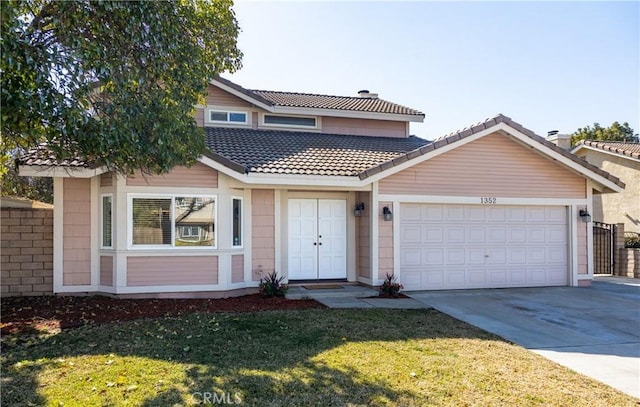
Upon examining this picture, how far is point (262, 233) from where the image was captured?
445 inches

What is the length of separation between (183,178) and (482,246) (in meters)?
8.12

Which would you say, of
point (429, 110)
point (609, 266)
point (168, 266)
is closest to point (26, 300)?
point (168, 266)

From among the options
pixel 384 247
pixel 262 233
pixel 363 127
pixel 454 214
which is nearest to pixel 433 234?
pixel 454 214

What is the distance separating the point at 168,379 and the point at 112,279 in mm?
5642

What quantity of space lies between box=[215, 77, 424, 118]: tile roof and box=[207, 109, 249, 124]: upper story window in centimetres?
77

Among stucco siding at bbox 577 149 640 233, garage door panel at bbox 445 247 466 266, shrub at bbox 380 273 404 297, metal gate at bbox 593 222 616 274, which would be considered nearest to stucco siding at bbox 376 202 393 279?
shrub at bbox 380 273 404 297

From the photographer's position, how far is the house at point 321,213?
10.2 metres

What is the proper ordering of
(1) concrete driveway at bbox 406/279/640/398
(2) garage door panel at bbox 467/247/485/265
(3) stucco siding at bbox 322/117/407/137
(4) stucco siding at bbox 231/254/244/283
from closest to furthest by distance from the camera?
1. (1) concrete driveway at bbox 406/279/640/398
2. (4) stucco siding at bbox 231/254/244/283
3. (2) garage door panel at bbox 467/247/485/265
4. (3) stucco siding at bbox 322/117/407/137

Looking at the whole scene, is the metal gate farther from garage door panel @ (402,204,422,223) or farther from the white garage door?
garage door panel @ (402,204,422,223)

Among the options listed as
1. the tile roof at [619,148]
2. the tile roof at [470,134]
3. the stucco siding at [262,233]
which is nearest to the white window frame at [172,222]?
the stucco siding at [262,233]

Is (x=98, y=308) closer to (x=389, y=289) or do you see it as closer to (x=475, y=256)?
(x=389, y=289)

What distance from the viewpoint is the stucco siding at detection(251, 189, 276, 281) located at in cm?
1120

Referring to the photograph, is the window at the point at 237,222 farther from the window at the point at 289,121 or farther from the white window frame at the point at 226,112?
the window at the point at 289,121

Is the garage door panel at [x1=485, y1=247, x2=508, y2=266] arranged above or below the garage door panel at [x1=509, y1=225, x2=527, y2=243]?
below
